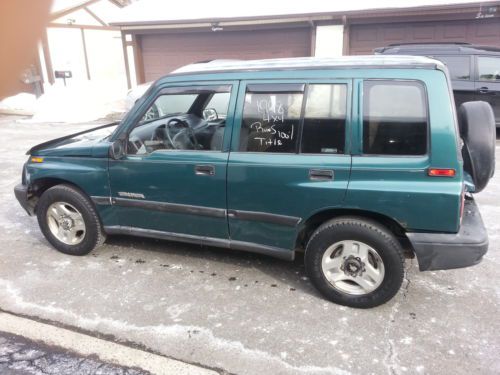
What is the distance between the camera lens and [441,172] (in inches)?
103

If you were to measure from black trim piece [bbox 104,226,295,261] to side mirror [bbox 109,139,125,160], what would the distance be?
0.67m

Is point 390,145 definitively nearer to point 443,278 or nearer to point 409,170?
point 409,170

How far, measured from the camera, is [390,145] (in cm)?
Answer: 272

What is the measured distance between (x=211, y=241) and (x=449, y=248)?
1.76 m

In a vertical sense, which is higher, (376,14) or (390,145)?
(376,14)

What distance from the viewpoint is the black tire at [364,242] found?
2.80 meters

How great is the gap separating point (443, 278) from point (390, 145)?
54.9 inches

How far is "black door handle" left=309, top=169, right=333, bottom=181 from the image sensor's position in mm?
2822

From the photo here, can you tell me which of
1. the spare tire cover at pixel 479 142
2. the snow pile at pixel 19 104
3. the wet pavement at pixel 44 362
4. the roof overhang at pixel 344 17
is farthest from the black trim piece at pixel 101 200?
the snow pile at pixel 19 104

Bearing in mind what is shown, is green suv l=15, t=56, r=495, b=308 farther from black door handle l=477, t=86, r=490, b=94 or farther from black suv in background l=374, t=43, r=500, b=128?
black door handle l=477, t=86, r=490, b=94

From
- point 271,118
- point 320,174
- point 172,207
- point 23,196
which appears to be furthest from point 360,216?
point 23,196

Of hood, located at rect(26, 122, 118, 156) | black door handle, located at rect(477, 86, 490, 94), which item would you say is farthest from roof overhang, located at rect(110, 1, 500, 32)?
hood, located at rect(26, 122, 118, 156)

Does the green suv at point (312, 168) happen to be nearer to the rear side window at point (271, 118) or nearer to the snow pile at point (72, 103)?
the rear side window at point (271, 118)

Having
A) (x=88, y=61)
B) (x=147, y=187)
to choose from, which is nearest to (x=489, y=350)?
(x=147, y=187)
